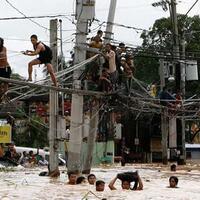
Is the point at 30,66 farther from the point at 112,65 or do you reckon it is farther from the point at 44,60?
the point at 112,65

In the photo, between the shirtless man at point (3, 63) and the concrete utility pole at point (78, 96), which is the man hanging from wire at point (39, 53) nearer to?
the shirtless man at point (3, 63)

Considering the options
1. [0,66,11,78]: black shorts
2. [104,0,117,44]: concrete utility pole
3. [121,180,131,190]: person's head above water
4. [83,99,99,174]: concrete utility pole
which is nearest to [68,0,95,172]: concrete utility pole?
[83,99,99,174]: concrete utility pole

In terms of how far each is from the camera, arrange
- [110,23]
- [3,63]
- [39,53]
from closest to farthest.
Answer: [3,63]
[39,53]
[110,23]

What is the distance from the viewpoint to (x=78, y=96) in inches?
800

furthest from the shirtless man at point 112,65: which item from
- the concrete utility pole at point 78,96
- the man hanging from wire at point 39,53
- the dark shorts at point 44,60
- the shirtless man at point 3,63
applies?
the shirtless man at point 3,63

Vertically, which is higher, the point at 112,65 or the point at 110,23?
the point at 110,23

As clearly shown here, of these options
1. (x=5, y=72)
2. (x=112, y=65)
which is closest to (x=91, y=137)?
(x=112, y=65)

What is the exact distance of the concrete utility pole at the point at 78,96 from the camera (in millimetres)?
20062

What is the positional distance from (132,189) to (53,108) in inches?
211

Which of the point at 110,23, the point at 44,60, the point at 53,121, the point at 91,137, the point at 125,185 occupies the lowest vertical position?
the point at 125,185

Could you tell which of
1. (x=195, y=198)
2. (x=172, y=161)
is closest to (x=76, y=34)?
(x=195, y=198)

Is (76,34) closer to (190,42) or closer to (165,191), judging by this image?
(165,191)

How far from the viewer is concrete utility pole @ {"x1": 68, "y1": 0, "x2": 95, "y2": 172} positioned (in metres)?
20.1

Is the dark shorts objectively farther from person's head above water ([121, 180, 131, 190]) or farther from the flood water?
person's head above water ([121, 180, 131, 190])
